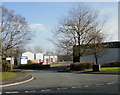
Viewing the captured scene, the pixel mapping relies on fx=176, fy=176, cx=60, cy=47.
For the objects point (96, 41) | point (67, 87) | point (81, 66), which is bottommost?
point (67, 87)

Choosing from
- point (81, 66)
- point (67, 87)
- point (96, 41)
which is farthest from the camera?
point (96, 41)

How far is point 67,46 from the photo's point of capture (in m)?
→ 33.1

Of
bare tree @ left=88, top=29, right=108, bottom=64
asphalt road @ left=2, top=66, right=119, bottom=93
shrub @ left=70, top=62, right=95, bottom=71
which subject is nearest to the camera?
asphalt road @ left=2, top=66, right=119, bottom=93

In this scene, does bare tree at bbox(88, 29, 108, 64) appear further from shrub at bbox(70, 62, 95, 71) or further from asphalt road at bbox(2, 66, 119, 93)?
asphalt road at bbox(2, 66, 119, 93)

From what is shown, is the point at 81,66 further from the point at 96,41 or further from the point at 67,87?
the point at 67,87

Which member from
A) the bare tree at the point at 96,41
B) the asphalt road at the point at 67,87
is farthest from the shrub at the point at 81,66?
the asphalt road at the point at 67,87

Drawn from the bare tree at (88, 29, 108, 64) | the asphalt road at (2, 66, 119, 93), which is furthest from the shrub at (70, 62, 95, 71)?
the asphalt road at (2, 66, 119, 93)

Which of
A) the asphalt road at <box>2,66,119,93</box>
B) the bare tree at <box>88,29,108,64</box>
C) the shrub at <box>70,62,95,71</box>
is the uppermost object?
the bare tree at <box>88,29,108,64</box>

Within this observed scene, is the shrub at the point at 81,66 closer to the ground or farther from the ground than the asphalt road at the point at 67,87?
farther from the ground

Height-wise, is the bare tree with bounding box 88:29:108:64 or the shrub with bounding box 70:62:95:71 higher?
the bare tree with bounding box 88:29:108:64

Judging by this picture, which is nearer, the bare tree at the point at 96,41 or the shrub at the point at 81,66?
the shrub at the point at 81,66

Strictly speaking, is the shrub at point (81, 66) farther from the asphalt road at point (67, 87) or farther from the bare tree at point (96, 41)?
the asphalt road at point (67, 87)

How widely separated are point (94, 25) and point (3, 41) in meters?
17.5

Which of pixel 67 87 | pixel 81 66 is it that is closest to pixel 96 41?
pixel 81 66
